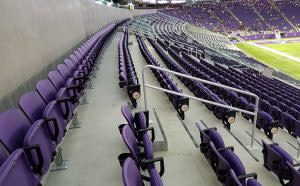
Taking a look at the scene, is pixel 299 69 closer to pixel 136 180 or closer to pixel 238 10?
pixel 136 180

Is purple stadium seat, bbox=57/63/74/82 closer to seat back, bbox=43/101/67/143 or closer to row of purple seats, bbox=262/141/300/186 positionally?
seat back, bbox=43/101/67/143

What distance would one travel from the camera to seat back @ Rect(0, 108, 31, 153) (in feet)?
6.73

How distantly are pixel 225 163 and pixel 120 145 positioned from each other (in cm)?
128

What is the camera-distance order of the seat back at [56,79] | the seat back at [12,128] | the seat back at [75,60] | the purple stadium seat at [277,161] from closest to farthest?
the seat back at [12,128] → the purple stadium seat at [277,161] → the seat back at [56,79] → the seat back at [75,60]

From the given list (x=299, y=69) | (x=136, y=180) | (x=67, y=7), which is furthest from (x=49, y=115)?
(x=299, y=69)

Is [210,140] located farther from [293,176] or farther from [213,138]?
[293,176]

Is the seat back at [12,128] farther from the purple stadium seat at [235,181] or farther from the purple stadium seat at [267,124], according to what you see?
the purple stadium seat at [267,124]

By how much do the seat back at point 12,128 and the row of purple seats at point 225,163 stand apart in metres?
1.80

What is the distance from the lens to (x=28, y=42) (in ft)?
13.0

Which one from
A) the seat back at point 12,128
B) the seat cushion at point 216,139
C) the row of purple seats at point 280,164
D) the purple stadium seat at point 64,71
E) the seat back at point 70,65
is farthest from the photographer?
the seat back at point 70,65

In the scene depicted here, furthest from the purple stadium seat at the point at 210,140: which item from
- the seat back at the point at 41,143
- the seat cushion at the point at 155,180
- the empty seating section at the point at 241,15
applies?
the empty seating section at the point at 241,15

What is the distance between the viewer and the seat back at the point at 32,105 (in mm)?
2549

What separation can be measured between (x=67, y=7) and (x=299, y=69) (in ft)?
48.1

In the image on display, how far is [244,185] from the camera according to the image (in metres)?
2.53
